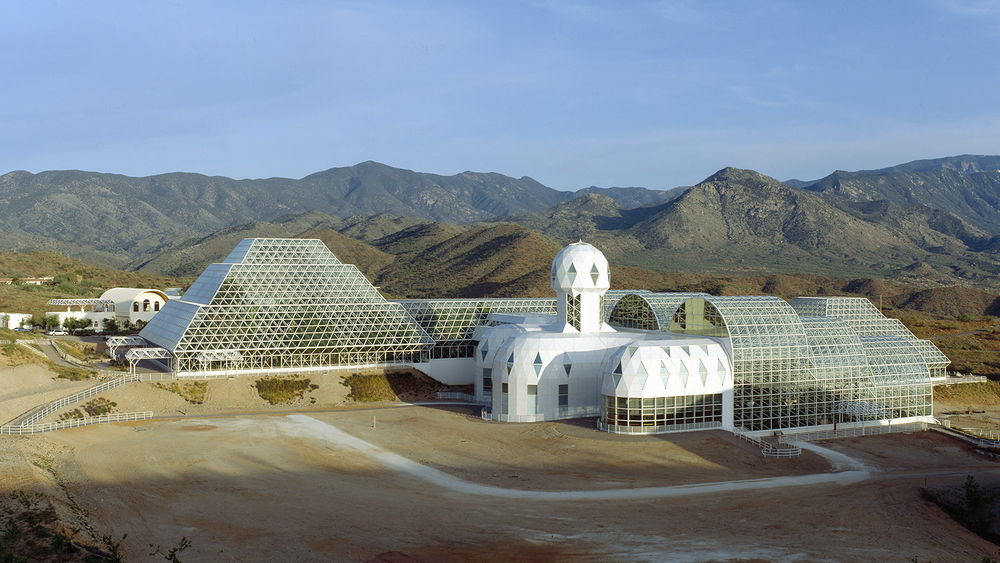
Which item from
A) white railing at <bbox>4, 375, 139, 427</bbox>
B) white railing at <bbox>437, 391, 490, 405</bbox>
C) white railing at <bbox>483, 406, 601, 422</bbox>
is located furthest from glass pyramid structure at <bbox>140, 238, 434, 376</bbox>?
white railing at <bbox>483, 406, 601, 422</bbox>

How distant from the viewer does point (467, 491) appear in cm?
4084

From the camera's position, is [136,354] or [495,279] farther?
[495,279]

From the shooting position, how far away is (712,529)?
34.6 meters

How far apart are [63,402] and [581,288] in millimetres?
40107

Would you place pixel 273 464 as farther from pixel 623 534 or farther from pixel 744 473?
pixel 744 473

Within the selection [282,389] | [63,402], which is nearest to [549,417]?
[282,389]

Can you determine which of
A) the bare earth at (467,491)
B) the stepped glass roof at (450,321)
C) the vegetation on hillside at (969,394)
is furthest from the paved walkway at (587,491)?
the vegetation on hillside at (969,394)

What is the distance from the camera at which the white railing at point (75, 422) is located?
160 ft

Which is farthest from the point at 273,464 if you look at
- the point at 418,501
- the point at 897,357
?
the point at 897,357

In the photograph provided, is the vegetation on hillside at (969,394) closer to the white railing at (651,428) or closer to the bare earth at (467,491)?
the bare earth at (467,491)

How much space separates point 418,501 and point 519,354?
23.4 m

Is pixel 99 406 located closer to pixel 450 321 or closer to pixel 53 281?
pixel 450 321

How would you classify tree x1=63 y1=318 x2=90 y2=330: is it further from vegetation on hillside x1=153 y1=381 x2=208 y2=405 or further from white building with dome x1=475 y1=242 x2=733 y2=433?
white building with dome x1=475 y1=242 x2=733 y2=433

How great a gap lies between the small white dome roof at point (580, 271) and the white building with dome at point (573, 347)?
12cm
